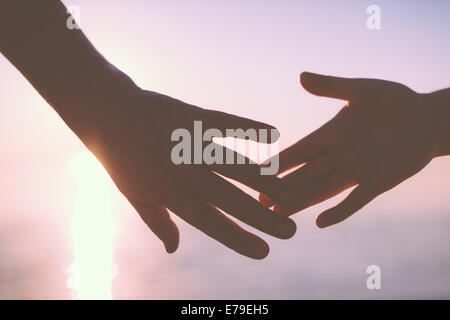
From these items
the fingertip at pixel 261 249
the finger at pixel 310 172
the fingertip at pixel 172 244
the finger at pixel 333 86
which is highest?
the finger at pixel 333 86

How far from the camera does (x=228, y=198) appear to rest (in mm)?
1495

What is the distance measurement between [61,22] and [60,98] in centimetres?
29

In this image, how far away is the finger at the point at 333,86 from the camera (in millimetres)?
1604

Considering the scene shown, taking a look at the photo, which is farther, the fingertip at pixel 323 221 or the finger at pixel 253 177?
the fingertip at pixel 323 221

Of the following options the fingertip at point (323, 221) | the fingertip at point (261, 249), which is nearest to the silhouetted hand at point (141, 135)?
the fingertip at point (261, 249)

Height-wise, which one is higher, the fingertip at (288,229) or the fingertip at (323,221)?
the fingertip at (323,221)

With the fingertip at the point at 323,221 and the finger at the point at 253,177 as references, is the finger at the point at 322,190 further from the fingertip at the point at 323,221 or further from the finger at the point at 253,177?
the finger at the point at 253,177

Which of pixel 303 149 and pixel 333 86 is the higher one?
pixel 333 86

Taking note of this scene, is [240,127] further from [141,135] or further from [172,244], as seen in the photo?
[172,244]

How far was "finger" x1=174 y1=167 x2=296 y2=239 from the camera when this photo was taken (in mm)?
1465

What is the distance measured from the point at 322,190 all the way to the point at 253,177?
0.47 metres

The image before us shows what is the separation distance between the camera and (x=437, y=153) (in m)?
1.91

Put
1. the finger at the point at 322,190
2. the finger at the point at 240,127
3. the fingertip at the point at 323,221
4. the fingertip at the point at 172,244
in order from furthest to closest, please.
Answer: the finger at the point at 322,190
the fingertip at the point at 323,221
the fingertip at the point at 172,244
the finger at the point at 240,127

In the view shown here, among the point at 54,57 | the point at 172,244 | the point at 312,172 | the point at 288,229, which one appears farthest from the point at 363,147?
the point at 54,57
